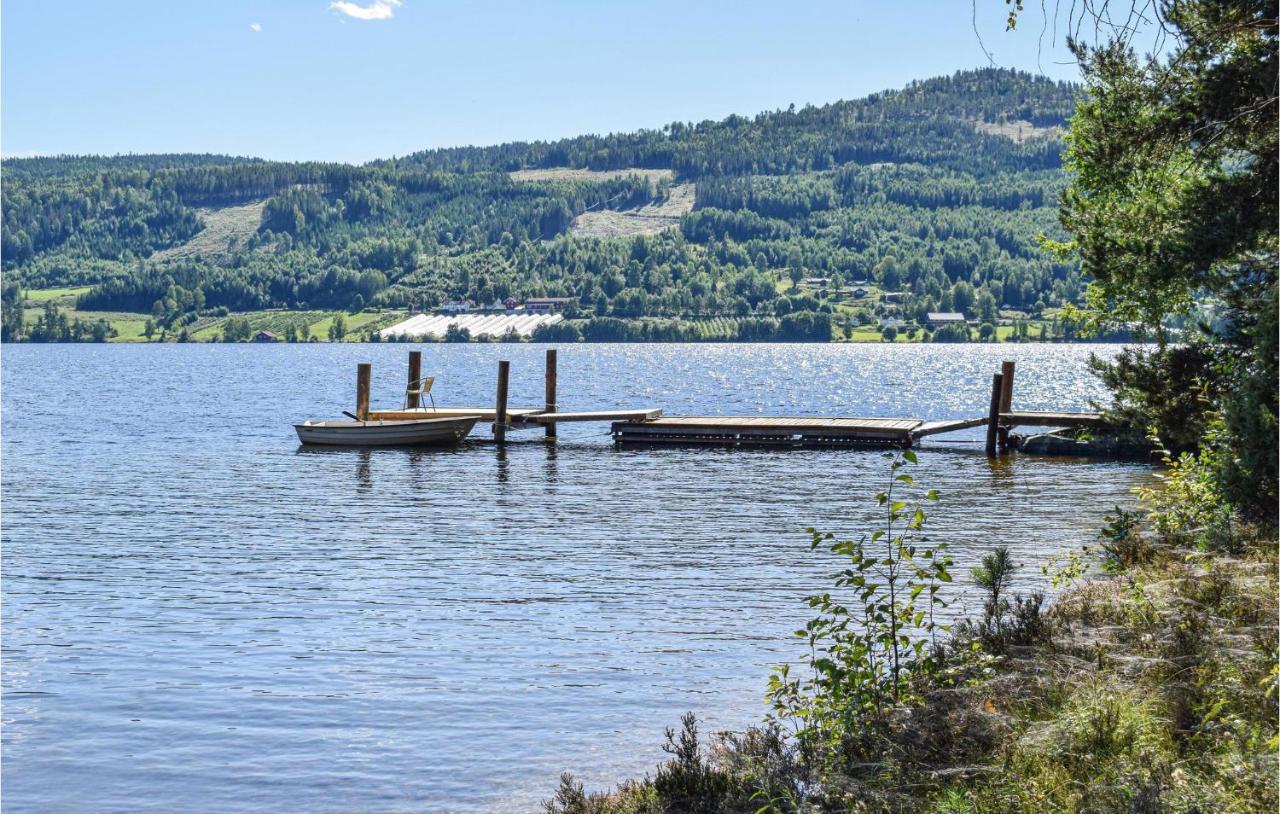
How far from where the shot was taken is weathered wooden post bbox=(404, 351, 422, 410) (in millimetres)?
50438

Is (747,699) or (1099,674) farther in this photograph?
(747,699)

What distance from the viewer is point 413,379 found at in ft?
172

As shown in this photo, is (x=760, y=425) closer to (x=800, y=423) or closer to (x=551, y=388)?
(x=800, y=423)

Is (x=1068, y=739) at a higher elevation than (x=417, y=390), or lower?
lower

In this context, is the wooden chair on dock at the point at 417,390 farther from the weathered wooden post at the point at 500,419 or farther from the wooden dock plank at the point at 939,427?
the wooden dock plank at the point at 939,427

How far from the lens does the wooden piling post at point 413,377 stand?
165 feet

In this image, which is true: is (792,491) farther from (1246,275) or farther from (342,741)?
(342,741)

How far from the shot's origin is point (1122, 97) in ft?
60.7

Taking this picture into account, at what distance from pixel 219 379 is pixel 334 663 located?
112 metres

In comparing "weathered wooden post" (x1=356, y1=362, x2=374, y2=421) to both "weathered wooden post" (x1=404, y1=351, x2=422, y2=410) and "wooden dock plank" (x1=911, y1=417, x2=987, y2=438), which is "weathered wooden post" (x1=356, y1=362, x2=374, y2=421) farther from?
"wooden dock plank" (x1=911, y1=417, x2=987, y2=438)

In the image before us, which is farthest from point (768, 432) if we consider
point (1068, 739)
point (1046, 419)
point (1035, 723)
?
point (1068, 739)

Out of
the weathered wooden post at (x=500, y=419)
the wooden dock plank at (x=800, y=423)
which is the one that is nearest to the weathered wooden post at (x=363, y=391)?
the weathered wooden post at (x=500, y=419)

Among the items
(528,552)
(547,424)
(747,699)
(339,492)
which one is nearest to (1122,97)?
(747,699)

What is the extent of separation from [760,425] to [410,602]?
96.0 ft
